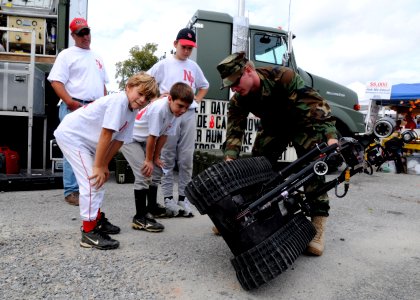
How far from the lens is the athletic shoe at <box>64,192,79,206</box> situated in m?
4.13

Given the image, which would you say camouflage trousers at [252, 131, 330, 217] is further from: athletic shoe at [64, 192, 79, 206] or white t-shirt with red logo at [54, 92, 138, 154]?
athletic shoe at [64, 192, 79, 206]

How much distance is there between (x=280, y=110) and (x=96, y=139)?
56.8 inches

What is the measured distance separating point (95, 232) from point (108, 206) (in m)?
1.34

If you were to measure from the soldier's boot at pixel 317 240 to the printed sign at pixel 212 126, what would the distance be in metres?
3.90

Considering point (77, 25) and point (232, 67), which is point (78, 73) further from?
point (232, 67)

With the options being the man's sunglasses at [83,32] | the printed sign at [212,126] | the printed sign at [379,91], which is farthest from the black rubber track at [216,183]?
the printed sign at [379,91]

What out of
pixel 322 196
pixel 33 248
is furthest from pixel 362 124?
pixel 33 248

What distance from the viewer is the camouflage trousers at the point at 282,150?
9.84 feet

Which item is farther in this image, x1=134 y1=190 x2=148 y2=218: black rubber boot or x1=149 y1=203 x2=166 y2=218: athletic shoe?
x1=149 y1=203 x2=166 y2=218: athletic shoe

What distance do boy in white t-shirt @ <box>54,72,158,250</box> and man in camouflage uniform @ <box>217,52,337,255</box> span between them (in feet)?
2.02

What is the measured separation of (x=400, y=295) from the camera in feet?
7.50

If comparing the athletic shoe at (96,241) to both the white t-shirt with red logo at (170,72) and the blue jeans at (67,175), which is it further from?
the white t-shirt with red logo at (170,72)

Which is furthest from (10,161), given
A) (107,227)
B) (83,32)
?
(107,227)

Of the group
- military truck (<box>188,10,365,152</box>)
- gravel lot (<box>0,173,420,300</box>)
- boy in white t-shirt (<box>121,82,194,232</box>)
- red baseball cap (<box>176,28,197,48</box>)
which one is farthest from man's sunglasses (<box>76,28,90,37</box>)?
military truck (<box>188,10,365,152</box>)
